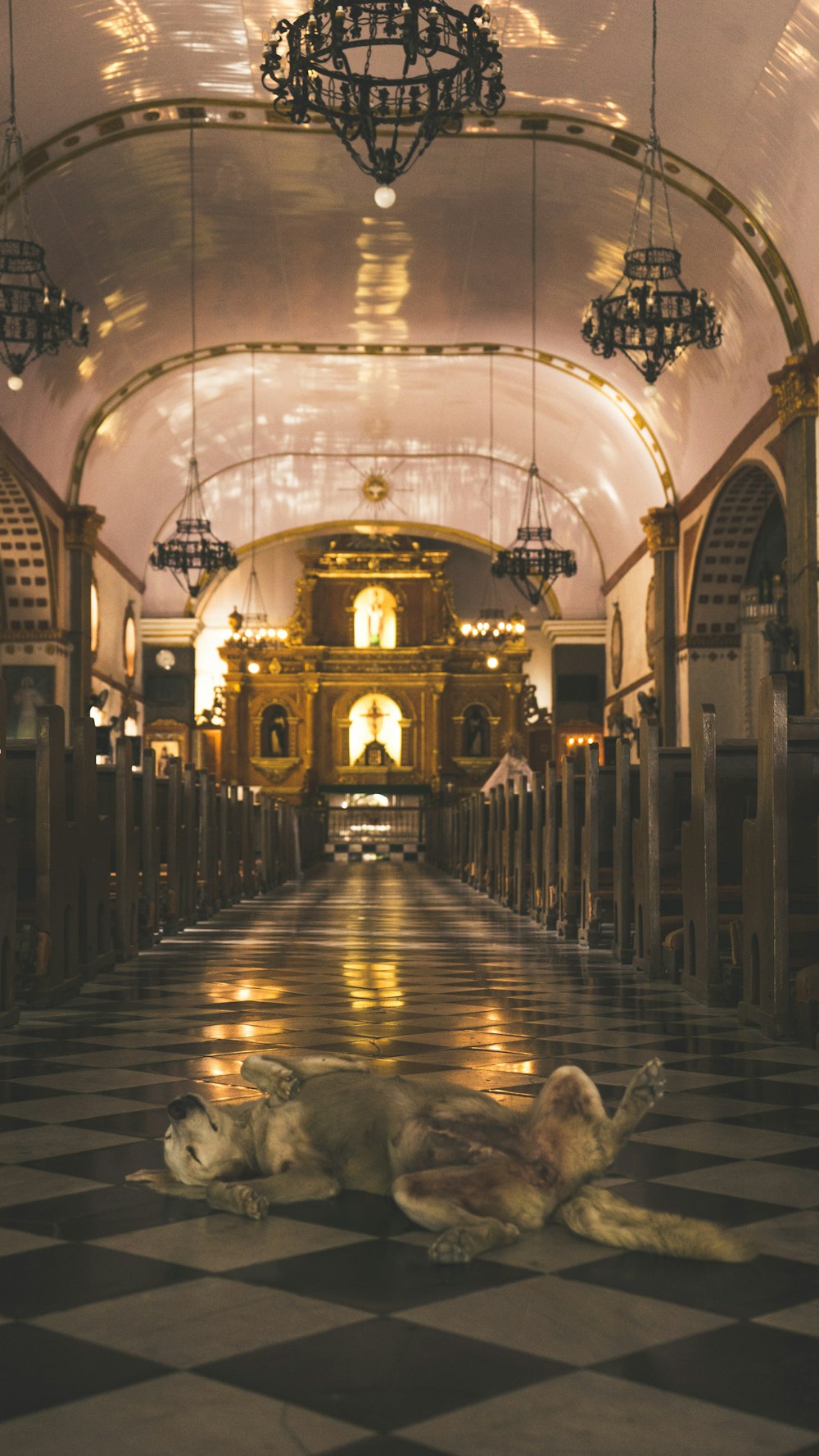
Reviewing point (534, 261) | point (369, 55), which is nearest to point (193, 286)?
point (534, 261)

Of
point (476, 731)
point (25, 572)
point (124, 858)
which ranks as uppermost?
point (25, 572)

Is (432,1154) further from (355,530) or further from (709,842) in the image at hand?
(355,530)

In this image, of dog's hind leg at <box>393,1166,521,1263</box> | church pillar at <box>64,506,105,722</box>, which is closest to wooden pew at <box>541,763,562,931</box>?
dog's hind leg at <box>393,1166,521,1263</box>

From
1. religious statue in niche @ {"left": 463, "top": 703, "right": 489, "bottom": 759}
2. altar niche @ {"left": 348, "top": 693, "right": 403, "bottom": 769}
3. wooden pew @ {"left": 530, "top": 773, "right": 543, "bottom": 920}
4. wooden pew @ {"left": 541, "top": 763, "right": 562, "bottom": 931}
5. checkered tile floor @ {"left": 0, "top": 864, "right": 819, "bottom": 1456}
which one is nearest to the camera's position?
checkered tile floor @ {"left": 0, "top": 864, "right": 819, "bottom": 1456}

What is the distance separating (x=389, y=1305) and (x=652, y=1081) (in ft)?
1.61

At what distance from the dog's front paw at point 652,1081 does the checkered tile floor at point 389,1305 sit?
10.2 inches

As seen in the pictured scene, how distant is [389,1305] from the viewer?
2.00 meters

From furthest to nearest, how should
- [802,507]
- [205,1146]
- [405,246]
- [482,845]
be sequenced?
[405,246] < [482,845] < [802,507] < [205,1146]

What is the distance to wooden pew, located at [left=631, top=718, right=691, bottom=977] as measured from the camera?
6.99 m

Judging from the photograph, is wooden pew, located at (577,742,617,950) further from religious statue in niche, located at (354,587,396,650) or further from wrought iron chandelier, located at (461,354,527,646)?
religious statue in niche, located at (354,587,396,650)

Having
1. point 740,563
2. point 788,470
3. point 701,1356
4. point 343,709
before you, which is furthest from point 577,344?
point 701,1356

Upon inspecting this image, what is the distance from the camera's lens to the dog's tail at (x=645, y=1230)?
223cm

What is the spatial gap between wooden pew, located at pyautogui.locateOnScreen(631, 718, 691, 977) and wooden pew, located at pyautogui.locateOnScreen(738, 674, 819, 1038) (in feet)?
5.13

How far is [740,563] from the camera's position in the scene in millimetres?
20953
